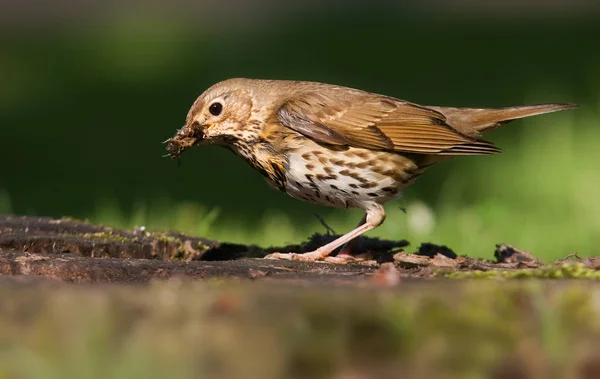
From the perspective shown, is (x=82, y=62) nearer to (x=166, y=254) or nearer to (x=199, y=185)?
(x=199, y=185)

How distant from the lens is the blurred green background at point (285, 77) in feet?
25.1

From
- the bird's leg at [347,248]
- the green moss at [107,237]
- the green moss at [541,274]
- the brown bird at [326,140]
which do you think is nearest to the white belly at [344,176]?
the brown bird at [326,140]

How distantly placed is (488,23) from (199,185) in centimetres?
811

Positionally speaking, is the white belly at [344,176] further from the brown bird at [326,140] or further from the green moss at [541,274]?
the green moss at [541,274]

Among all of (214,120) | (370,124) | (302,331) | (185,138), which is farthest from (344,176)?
(302,331)

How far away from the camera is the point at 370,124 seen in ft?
19.2

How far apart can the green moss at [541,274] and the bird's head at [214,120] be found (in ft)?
8.44

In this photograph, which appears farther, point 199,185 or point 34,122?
point 34,122

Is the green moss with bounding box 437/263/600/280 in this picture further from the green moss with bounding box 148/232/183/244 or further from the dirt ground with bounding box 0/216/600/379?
the green moss with bounding box 148/232/183/244

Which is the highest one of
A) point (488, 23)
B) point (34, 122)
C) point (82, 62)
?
point (488, 23)

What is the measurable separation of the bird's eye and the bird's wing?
0.31 metres

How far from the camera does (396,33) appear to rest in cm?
1586

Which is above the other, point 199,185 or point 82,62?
point 82,62

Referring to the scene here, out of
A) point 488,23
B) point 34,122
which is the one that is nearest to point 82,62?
point 34,122
